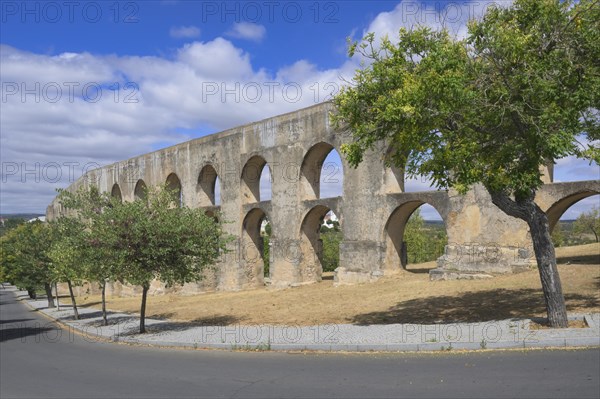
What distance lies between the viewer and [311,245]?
23.9 m

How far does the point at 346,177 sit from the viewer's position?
69.9 ft

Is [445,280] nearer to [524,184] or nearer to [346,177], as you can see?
[346,177]

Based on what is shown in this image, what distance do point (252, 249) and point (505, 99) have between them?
1939 cm

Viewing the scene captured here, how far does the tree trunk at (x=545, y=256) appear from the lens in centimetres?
932

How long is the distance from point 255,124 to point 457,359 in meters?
18.9

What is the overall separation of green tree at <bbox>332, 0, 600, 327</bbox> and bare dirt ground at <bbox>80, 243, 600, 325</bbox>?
A: 2.75 m

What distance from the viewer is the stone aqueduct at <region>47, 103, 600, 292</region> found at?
17250mm

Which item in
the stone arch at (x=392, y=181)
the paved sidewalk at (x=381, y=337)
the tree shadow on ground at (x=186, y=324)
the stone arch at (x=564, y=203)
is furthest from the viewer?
the stone arch at (x=392, y=181)

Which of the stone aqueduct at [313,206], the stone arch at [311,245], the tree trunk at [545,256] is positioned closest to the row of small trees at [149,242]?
the stone aqueduct at [313,206]

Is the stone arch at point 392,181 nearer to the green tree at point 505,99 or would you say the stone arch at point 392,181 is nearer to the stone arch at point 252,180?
the stone arch at point 252,180

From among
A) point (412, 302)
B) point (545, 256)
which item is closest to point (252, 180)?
point (412, 302)

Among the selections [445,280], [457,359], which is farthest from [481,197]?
[457,359]

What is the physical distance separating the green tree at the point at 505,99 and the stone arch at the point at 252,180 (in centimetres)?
1662

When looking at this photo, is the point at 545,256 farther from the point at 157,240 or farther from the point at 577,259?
the point at 577,259
